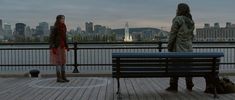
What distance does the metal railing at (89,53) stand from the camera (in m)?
15.4

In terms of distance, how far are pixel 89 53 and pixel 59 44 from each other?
4.15 meters

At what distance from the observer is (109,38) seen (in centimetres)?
1728

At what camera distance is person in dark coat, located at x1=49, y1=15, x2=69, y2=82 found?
1205cm

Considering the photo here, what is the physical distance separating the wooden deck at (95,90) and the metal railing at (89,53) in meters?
2.95

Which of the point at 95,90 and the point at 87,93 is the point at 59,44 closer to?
the point at 95,90

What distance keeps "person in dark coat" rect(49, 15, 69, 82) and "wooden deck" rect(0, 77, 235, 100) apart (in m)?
0.36

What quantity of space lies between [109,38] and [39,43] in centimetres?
258

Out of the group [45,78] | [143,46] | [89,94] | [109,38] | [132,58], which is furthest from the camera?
[109,38]

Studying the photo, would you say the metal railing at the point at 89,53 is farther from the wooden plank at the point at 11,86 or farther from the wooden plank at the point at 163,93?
the wooden plank at the point at 163,93

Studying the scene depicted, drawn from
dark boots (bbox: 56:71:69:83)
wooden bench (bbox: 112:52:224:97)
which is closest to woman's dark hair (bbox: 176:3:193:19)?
wooden bench (bbox: 112:52:224:97)

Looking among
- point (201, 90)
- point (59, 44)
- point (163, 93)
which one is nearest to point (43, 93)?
point (163, 93)

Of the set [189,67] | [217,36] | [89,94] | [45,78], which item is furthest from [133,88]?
[217,36]

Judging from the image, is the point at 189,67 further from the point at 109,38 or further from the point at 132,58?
the point at 109,38

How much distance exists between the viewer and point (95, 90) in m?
10.0
